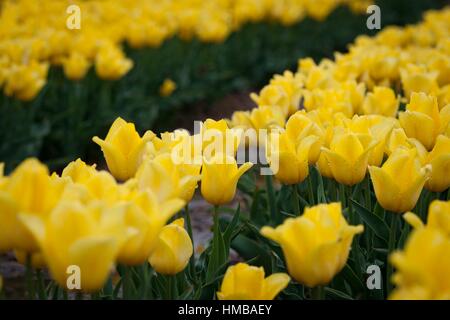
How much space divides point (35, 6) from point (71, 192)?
5.63 metres

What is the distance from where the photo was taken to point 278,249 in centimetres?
202

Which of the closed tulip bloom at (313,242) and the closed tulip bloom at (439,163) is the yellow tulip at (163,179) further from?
the closed tulip bloom at (439,163)

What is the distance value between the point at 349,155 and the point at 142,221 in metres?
0.72

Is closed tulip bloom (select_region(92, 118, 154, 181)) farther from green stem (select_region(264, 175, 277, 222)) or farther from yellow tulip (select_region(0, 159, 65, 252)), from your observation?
green stem (select_region(264, 175, 277, 222))

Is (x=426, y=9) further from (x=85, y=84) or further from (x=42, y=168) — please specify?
(x=42, y=168)

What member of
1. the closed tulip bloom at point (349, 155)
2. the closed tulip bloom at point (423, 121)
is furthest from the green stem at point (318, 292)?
the closed tulip bloom at point (423, 121)

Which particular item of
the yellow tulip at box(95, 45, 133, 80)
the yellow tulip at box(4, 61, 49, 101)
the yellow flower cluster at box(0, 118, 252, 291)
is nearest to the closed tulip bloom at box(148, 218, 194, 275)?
the yellow flower cluster at box(0, 118, 252, 291)

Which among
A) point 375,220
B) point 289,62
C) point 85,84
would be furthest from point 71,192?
point 289,62

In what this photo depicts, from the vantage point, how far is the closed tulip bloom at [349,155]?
5.95 feet

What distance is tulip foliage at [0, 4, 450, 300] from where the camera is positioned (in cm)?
125

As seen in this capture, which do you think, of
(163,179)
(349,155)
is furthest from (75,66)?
(163,179)

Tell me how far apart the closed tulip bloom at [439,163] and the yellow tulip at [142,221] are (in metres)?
0.79

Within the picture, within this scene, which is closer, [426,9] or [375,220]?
[375,220]

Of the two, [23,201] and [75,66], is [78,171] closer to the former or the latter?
[23,201]
